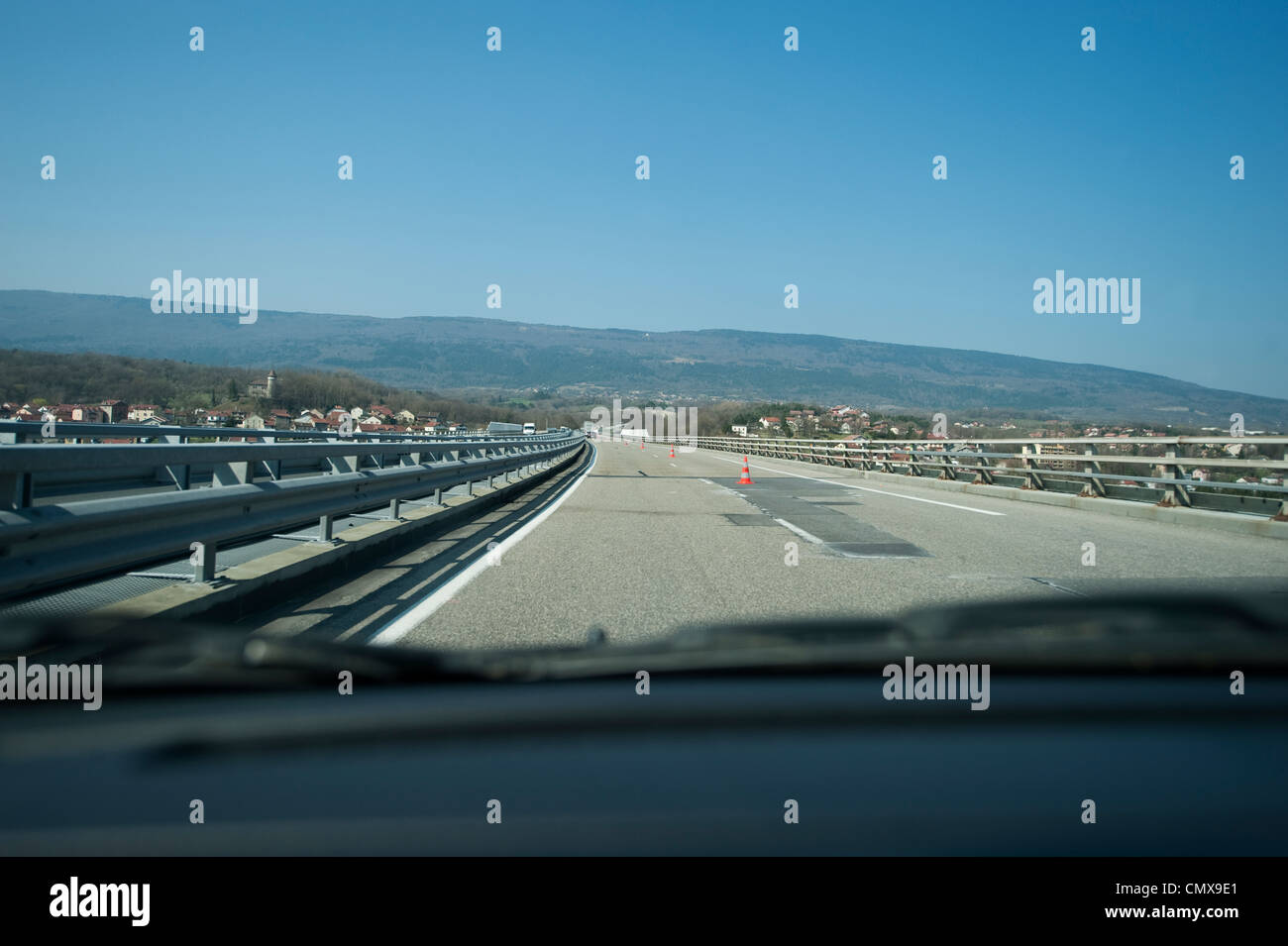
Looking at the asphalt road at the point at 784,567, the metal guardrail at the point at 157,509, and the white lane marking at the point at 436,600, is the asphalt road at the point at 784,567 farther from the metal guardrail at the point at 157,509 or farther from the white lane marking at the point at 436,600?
the metal guardrail at the point at 157,509

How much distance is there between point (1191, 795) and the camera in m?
1.89

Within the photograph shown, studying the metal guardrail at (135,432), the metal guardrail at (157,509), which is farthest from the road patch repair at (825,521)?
the metal guardrail at (135,432)

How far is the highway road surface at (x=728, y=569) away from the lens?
19.1 feet

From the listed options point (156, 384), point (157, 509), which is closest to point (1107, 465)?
point (157, 509)

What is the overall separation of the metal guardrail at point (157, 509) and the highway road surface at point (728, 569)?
0.66 m

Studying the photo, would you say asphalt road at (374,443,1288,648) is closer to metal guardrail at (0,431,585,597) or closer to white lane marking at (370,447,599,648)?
white lane marking at (370,447,599,648)

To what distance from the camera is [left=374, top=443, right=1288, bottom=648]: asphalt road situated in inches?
234

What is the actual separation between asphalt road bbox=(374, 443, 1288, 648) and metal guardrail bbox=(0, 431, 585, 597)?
1.20 m

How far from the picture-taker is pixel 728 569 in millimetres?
8406

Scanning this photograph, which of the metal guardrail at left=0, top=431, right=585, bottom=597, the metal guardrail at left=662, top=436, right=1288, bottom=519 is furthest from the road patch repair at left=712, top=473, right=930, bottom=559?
the metal guardrail at left=0, top=431, right=585, bottom=597
